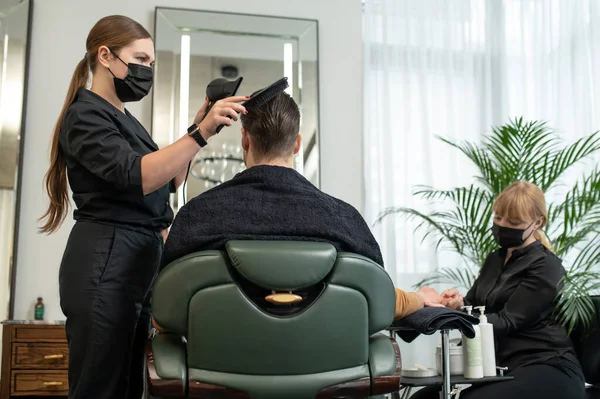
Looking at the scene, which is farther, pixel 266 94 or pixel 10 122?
pixel 10 122

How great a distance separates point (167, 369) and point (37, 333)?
76.4 inches

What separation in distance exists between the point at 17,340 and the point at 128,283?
1.67m

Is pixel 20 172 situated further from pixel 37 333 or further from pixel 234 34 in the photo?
pixel 234 34

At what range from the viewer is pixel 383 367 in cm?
138

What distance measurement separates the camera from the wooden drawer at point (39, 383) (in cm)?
294

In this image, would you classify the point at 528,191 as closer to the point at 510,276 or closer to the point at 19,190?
the point at 510,276

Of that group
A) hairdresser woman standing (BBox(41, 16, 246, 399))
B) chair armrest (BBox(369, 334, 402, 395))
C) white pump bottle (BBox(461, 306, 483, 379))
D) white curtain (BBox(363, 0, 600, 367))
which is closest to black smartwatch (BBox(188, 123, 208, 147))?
hairdresser woman standing (BBox(41, 16, 246, 399))

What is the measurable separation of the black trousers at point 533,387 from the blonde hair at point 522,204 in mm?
572

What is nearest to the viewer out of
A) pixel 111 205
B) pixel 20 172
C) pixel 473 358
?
pixel 111 205

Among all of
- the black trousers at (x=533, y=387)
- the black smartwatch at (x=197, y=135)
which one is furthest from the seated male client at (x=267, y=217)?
the black trousers at (x=533, y=387)

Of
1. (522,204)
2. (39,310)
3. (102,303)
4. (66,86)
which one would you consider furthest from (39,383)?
(522,204)

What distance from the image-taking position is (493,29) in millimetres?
4133

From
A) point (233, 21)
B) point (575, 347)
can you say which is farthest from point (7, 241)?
A: point (575, 347)

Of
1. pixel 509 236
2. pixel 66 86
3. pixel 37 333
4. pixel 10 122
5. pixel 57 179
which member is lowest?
pixel 37 333
